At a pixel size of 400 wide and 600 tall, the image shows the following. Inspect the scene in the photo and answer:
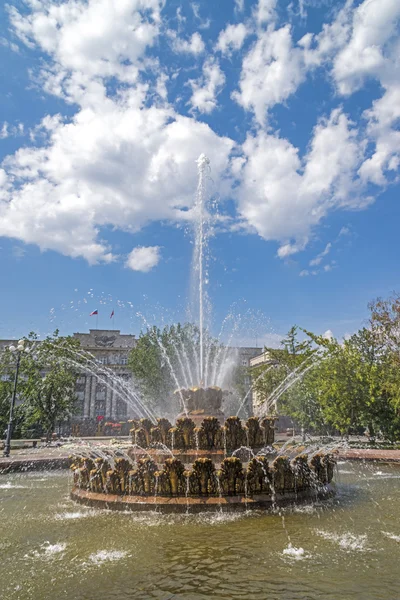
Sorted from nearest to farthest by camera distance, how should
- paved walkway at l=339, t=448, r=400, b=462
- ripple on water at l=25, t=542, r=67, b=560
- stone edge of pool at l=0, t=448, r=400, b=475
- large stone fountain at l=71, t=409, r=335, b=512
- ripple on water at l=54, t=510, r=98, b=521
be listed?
ripple on water at l=25, t=542, r=67, b=560 → ripple on water at l=54, t=510, r=98, b=521 → large stone fountain at l=71, t=409, r=335, b=512 → stone edge of pool at l=0, t=448, r=400, b=475 → paved walkway at l=339, t=448, r=400, b=462

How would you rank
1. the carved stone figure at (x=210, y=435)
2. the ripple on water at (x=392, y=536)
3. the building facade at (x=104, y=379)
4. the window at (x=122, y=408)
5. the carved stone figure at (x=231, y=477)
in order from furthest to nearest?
the window at (x=122, y=408) → the building facade at (x=104, y=379) → the carved stone figure at (x=210, y=435) → the carved stone figure at (x=231, y=477) → the ripple on water at (x=392, y=536)

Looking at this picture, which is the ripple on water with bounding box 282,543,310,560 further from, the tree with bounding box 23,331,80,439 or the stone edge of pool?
the tree with bounding box 23,331,80,439

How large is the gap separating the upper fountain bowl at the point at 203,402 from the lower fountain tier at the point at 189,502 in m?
4.39

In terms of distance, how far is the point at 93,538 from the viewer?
8.08 metres

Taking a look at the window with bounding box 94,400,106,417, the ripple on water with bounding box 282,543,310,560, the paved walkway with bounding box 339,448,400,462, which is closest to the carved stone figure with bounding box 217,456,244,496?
the ripple on water with bounding box 282,543,310,560

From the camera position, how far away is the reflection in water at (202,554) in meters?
5.73

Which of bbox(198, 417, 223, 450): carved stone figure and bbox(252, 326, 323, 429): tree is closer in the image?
bbox(198, 417, 223, 450): carved stone figure

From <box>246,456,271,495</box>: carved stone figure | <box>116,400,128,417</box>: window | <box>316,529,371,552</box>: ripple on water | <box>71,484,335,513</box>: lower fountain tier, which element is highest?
<box>116,400,128,417</box>: window

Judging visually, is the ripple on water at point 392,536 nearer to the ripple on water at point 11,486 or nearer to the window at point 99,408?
the ripple on water at point 11,486

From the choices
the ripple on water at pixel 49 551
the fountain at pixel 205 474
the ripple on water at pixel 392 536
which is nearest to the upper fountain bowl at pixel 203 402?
the fountain at pixel 205 474

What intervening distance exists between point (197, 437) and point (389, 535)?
5.62m

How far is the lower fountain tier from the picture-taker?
32.1ft

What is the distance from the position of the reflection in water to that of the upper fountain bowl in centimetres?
485

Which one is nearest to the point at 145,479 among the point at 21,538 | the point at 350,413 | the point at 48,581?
the point at 21,538
